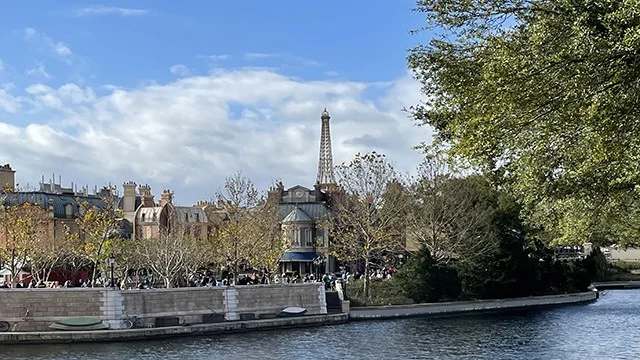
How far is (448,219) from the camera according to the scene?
6216 centimetres

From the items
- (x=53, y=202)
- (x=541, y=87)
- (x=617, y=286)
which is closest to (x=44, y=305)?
(x=541, y=87)

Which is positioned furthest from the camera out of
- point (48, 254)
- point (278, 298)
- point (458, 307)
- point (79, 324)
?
point (48, 254)

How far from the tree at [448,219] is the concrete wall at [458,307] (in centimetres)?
386

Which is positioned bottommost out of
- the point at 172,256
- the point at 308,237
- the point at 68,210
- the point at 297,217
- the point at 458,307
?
the point at 458,307

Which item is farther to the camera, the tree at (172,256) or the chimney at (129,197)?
the chimney at (129,197)

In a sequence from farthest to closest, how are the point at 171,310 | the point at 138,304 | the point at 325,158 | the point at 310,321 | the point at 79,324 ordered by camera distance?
1. the point at 325,158
2. the point at 310,321
3. the point at 171,310
4. the point at 138,304
5. the point at 79,324

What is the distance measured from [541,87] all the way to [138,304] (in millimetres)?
35374

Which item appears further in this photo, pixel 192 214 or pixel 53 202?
pixel 192 214

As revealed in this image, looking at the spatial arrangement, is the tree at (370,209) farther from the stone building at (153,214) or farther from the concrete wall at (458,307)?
the stone building at (153,214)

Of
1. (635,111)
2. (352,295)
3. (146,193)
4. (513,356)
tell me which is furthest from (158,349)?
(146,193)

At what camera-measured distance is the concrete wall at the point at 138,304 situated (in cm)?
4481

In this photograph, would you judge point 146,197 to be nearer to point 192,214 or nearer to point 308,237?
point 192,214

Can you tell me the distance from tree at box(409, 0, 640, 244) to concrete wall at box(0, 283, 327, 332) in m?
30.1

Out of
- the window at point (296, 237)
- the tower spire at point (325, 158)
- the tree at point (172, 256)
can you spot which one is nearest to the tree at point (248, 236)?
the tree at point (172, 256)
